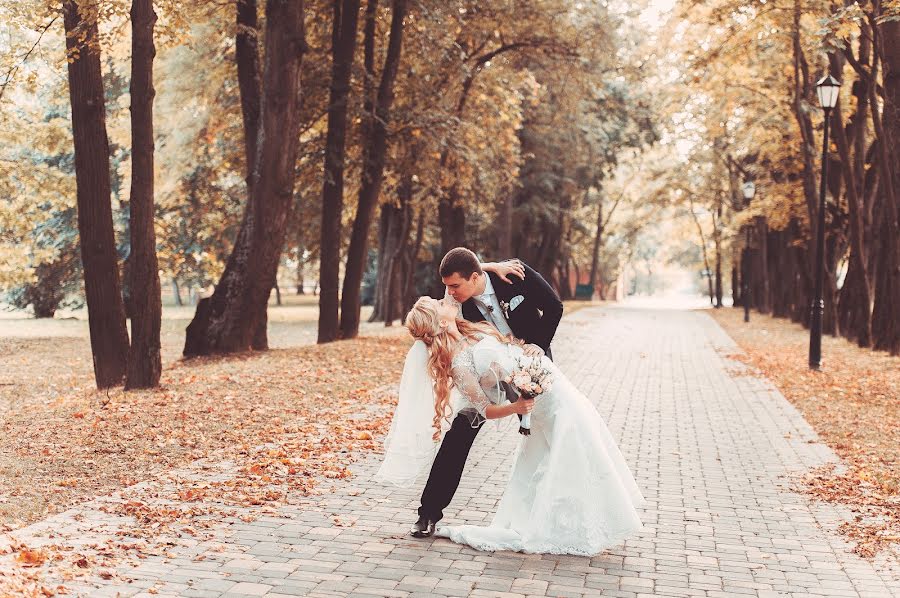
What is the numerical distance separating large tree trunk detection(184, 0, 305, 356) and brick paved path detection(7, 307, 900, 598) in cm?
886

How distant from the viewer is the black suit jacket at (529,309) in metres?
6.76

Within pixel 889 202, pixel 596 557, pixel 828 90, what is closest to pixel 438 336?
pixel 596 557

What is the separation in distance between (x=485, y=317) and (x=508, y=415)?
64 centimetres

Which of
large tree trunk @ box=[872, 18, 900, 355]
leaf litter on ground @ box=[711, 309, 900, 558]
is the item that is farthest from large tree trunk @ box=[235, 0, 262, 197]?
large tree trunk @ box=[872, 18, 900, 355]

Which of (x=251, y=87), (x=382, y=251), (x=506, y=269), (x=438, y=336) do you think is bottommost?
(x=438, y=336)

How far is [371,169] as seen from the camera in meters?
24.1

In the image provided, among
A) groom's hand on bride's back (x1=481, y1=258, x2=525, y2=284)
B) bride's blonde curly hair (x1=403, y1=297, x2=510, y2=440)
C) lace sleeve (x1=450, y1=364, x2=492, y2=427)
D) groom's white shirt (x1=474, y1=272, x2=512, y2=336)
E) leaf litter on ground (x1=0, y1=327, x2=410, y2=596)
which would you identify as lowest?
leaf litter on ground (x1=0, y1=327, x2=410, y2=596)

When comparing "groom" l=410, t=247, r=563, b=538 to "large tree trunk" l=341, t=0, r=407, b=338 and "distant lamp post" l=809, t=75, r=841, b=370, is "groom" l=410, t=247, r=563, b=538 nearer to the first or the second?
"distant lamp post" l=809, t=75, r=841, b=370

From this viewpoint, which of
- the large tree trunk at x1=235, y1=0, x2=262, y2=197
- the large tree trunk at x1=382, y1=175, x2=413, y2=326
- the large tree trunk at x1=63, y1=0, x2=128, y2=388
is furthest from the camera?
the large tree trunk at x1=382, y1=175, x2=413, y2=326

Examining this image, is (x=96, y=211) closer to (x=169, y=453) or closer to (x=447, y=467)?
→ (x=169, y=453)

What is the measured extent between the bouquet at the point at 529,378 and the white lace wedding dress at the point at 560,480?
0.23 ft

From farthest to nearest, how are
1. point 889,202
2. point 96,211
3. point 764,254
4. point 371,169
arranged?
point 764,254
point 371,169
point 889,202
point 96,211

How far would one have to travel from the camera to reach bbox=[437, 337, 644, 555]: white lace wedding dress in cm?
657

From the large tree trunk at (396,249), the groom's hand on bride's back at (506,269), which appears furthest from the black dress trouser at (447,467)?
the large tree trunk at (396,249)
